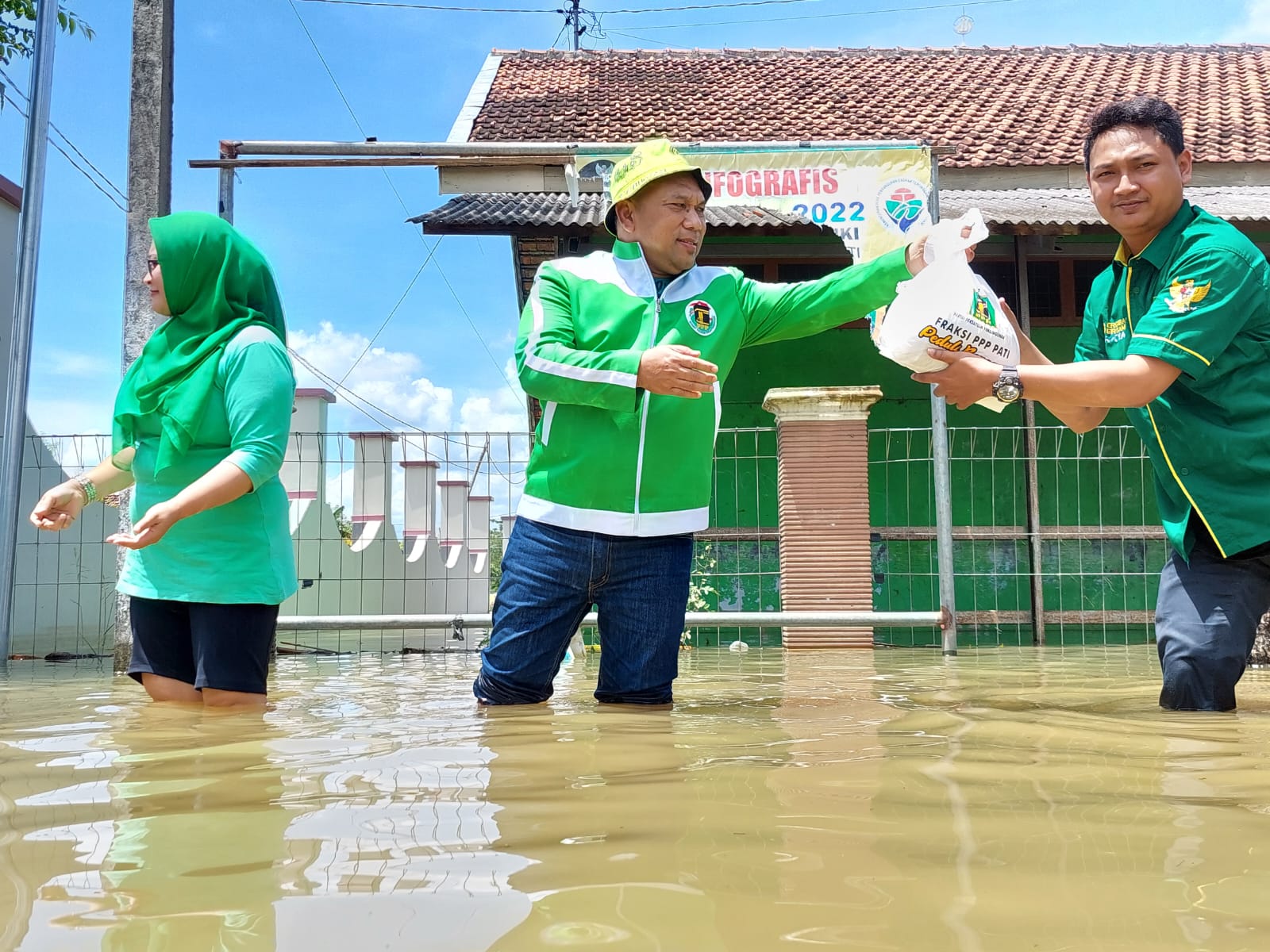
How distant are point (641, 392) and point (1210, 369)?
1465 millimetres

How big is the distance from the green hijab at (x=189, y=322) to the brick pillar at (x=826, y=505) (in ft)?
16.7

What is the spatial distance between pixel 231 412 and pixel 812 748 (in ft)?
6.08

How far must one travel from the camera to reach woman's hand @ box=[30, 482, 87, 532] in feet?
10.6

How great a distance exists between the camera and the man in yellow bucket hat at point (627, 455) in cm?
301

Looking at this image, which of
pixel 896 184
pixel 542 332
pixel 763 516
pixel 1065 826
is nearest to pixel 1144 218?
pixel 542 332

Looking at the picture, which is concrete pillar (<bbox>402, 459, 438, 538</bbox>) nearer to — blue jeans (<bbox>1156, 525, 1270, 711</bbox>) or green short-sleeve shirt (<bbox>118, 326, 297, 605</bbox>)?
green short-sleeve shirt (<bbox>118, 326, 297, 605</bbox>)

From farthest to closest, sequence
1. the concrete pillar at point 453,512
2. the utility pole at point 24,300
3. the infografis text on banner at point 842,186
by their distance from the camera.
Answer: the concrete pillar at point 453,512
the infografis text on banner at point 842,186
the utility pole at point 24,300

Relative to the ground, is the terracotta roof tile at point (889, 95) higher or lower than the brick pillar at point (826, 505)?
higher

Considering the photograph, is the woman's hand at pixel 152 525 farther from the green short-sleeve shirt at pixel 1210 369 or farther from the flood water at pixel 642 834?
the green short-sleeve shirt at pixel 1210 369

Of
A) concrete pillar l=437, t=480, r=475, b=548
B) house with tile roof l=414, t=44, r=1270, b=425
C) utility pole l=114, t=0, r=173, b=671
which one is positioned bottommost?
concrete pillar l=437, t=480, r=475, b=548

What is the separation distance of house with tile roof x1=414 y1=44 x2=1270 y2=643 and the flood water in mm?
5441

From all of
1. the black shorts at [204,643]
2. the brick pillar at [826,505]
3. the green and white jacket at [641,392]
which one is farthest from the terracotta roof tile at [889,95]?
the black shorts at [204,643]

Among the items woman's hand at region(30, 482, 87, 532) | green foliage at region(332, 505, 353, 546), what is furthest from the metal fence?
woman's hand at region(30, 482, 87, 532)

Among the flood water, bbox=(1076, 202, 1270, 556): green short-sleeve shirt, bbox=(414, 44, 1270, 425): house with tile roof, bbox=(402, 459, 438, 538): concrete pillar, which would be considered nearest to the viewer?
the flood water
